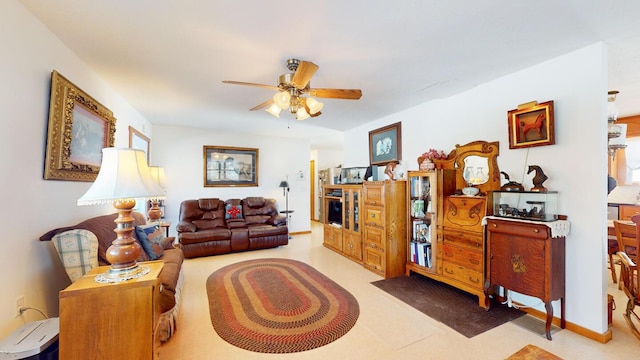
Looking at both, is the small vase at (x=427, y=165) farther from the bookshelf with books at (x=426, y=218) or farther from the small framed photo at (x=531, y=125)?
the small framed photo at (x=531, y=125)

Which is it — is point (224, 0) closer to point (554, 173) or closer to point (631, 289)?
point (554, 173)

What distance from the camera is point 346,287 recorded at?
327 cm

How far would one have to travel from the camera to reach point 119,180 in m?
1.55

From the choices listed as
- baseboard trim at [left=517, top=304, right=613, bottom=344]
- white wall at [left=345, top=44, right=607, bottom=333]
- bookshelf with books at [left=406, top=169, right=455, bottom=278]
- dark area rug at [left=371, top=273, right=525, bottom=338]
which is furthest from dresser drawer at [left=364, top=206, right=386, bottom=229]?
baseboard trim at [left=517, top=304, right=613, bottom=344]

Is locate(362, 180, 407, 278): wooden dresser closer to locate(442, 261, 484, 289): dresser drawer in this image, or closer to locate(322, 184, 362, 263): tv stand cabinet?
locate(322, 184, 362, 263): tv stand cabinet

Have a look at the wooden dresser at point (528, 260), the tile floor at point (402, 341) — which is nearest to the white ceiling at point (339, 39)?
the wooden dresser at point (528, 260)

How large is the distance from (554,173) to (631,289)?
1.07 metres

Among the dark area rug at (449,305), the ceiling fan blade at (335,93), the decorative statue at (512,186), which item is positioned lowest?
the dark area rug at (449,305)

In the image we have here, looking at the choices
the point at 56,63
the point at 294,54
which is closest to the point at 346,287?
the point at 294,54

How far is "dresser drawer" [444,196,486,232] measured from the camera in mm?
2727

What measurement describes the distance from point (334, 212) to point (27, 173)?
4.07m

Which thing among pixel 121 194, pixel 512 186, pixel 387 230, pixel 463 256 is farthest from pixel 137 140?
pixel 512 186

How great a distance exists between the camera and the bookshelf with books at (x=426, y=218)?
3.18m

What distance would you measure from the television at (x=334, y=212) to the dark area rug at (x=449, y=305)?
1.68 metres
